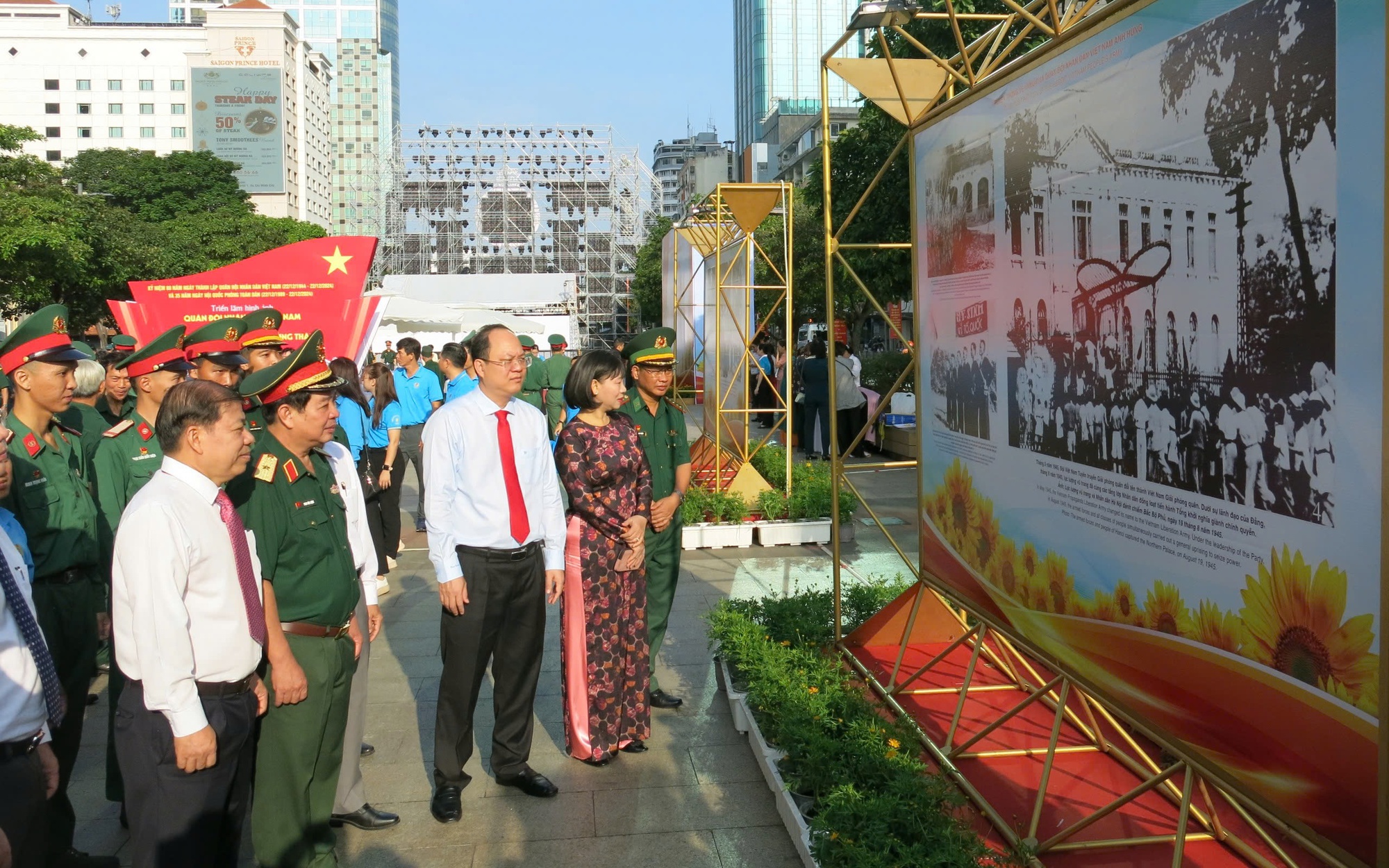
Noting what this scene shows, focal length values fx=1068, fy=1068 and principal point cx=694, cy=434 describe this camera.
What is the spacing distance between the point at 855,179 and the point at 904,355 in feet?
11.8

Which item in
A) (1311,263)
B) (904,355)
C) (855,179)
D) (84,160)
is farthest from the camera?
(84,160)

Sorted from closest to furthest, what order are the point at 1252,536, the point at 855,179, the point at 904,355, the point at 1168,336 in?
the point at 1252,536 → the point at 1168,336 → the point at 855,179 → the point at 904,355

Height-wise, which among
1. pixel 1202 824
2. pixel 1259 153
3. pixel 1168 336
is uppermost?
pixel 1259 153

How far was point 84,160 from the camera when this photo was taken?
6594 cm

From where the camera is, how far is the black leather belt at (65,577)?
370 cm

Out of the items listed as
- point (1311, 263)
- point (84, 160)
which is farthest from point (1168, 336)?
point (84, 160)

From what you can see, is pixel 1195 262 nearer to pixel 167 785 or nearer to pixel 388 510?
pixel 167 785

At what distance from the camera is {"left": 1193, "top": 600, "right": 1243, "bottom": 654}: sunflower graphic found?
2469 millimetres

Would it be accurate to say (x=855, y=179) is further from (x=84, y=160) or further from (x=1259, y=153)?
(x=84, y=160)

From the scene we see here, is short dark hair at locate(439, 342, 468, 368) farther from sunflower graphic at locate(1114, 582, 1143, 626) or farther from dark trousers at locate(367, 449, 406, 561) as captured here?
sunflower graphic at locate(1114, 582, 1143, 626)

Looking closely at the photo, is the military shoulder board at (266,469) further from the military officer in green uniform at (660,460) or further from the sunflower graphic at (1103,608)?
the sunflower graphic at (1103,608)

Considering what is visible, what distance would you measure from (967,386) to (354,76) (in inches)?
6736

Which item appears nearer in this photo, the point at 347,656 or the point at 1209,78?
the point at 1209,78

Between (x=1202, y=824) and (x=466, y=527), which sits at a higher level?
(x=466, y=527)
